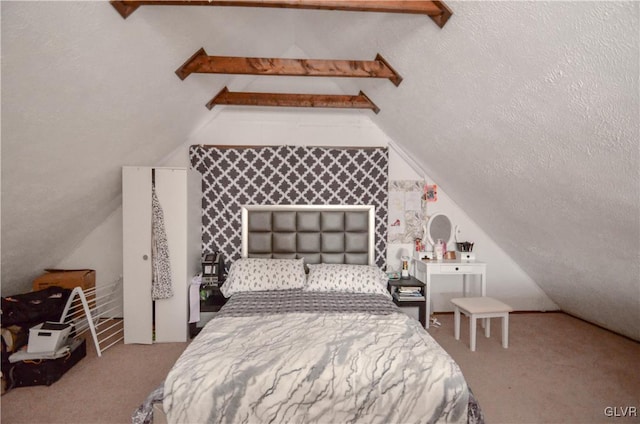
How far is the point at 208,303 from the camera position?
3.31 meters

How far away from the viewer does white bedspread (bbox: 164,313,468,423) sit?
168 centimetres

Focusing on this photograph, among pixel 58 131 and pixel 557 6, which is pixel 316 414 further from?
pixel 58 131

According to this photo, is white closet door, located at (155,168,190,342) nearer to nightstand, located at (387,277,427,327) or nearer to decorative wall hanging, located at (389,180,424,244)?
nightstand, located at (387,277,427,327)

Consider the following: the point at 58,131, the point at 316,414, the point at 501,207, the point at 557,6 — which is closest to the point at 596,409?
the point at 501,207

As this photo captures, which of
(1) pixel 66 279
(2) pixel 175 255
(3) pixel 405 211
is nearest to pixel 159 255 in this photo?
(2) pixel 175 255

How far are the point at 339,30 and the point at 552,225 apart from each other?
2.50 metres

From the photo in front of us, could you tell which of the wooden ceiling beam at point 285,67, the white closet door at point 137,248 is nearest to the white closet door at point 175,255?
the white closet door at point 137,248

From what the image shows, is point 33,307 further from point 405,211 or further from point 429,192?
point 429,192

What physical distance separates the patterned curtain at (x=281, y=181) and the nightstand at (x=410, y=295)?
439 mm

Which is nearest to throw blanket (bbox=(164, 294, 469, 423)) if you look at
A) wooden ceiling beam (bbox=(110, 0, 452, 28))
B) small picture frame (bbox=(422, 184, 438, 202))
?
wooden ceiling beam (bbox=(110, 0, 452, 28))

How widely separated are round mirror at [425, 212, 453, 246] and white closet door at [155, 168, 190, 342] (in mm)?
2941

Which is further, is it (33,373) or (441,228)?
(441,228)

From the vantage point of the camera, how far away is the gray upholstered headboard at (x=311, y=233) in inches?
150

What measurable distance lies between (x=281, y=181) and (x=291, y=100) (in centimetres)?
95
